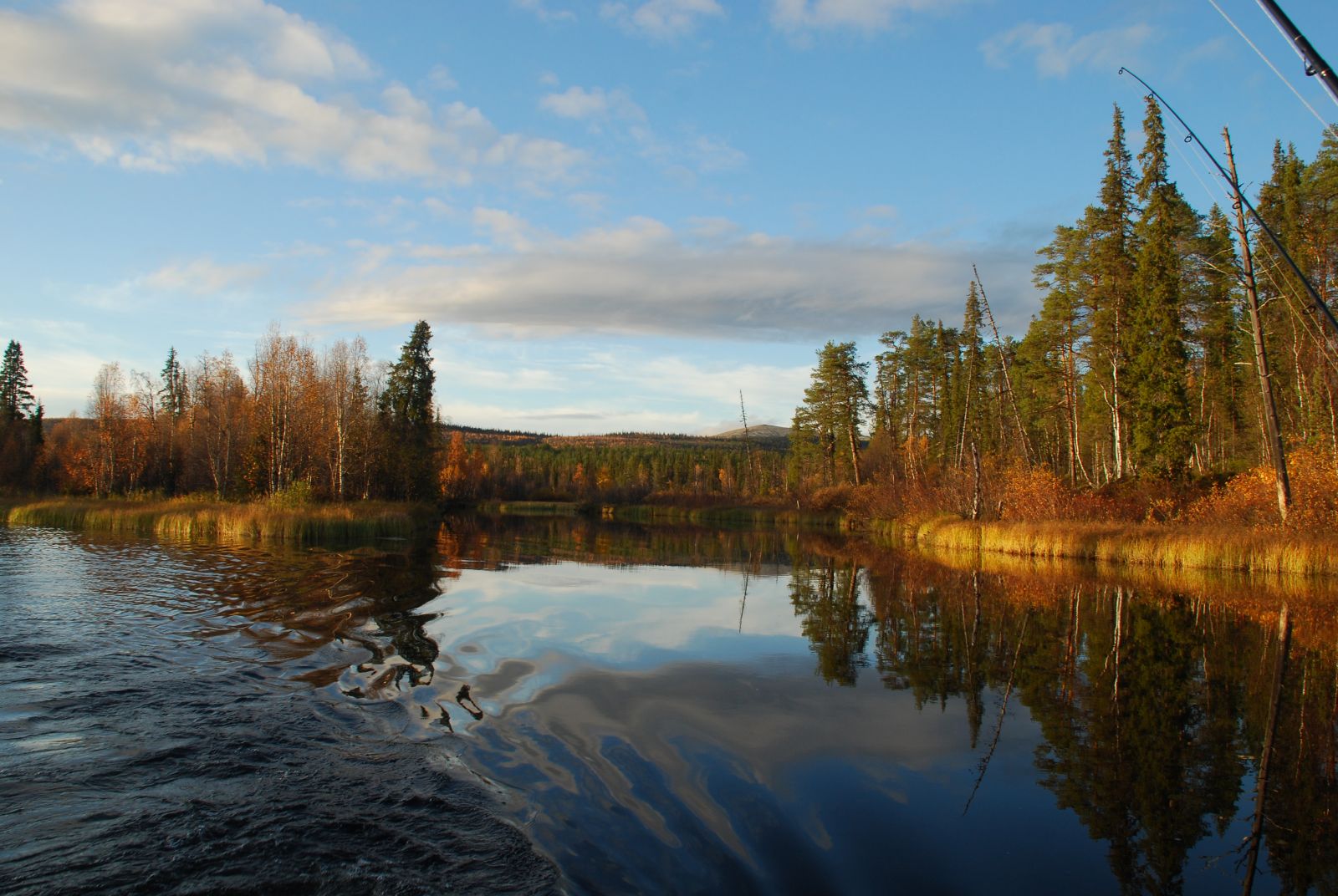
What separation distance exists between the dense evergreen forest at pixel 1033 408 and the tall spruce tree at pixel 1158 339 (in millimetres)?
79

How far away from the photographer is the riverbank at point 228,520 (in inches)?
1158

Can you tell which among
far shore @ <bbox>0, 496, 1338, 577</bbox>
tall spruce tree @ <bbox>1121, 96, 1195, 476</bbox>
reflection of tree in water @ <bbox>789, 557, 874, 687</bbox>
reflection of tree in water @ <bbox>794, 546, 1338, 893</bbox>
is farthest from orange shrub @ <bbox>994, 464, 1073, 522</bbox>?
reflection of tree in water @ <bbox>794, 546, 1338, 893</bbox>

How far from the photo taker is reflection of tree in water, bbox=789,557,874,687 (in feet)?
35.4

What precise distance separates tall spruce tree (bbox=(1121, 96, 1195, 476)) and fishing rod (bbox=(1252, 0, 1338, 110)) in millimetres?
28672

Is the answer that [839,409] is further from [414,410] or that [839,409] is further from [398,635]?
[398,635]

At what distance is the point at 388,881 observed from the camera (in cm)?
443

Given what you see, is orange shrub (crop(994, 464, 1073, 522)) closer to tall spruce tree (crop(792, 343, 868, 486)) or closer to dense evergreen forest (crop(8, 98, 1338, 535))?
dense evergreen forest (crop(8, 98, 1338, 535))

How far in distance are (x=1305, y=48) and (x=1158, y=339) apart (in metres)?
30.2

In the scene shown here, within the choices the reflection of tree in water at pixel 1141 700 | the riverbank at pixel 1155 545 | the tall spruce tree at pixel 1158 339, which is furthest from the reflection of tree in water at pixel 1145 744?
the tall spruce tree at pixel 1158 339

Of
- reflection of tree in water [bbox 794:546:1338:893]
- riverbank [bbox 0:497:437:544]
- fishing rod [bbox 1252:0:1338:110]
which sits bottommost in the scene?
reflection of tree in water [bbox 794:546:1338:893]

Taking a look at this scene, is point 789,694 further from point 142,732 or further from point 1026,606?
point 1026,606

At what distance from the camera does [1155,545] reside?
22.7 metres

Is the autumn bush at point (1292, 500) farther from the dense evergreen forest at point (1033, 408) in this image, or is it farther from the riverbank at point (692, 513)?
the riverbank at point (692, 513)

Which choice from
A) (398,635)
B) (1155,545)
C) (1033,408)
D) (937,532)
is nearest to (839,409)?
(1033,408)
